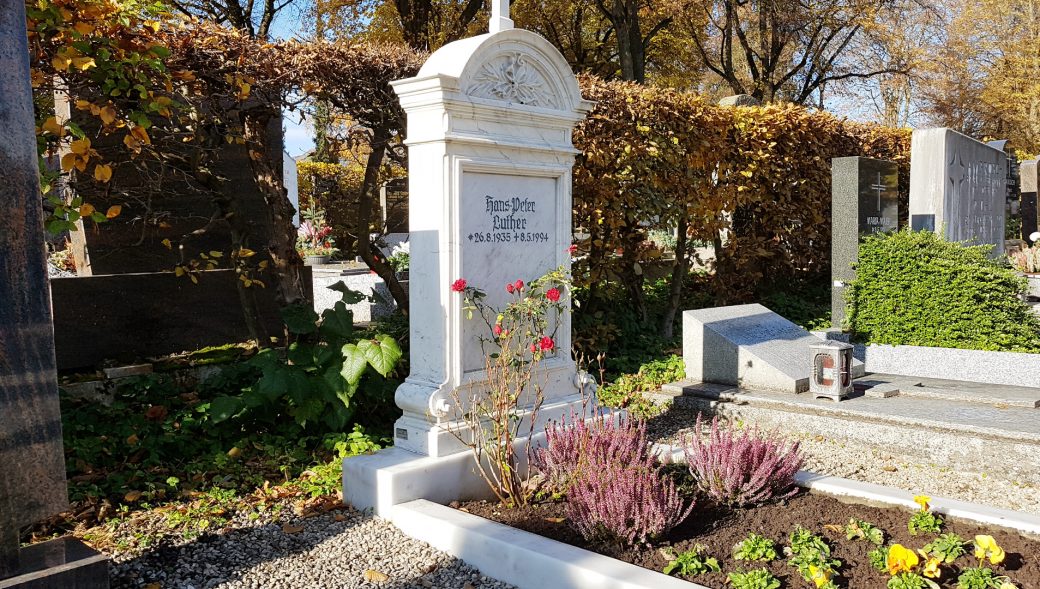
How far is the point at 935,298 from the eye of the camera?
764 cm

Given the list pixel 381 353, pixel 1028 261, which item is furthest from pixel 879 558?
pixel 1028 261

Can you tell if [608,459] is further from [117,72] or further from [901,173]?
[901,173]

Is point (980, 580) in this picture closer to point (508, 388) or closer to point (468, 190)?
point (508, 388)

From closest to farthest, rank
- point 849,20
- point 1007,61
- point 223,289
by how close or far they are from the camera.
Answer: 1. point 223,289
2. point 849,20
3. point 1007,61

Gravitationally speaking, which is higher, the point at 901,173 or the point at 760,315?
the point at 901,173

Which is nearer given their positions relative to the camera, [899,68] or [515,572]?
[515,572]

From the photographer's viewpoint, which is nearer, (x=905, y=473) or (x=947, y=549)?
(x=947, y=549)

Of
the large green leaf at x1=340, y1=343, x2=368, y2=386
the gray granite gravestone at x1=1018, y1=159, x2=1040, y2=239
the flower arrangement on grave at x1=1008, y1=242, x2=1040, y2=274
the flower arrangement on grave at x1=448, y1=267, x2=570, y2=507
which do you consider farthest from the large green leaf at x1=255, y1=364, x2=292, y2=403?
the gray granite gravestone at x1=1018, y1=159, x2=1040, y2=239

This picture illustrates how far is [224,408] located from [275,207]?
5.86 ft

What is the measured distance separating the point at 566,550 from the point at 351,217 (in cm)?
477

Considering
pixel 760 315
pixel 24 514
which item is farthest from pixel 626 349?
pixel 24 514

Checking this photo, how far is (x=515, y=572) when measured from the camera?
133 inches

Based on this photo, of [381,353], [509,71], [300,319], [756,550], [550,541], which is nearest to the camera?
[756,550]

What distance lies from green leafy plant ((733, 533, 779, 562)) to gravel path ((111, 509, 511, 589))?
933 millimetres
